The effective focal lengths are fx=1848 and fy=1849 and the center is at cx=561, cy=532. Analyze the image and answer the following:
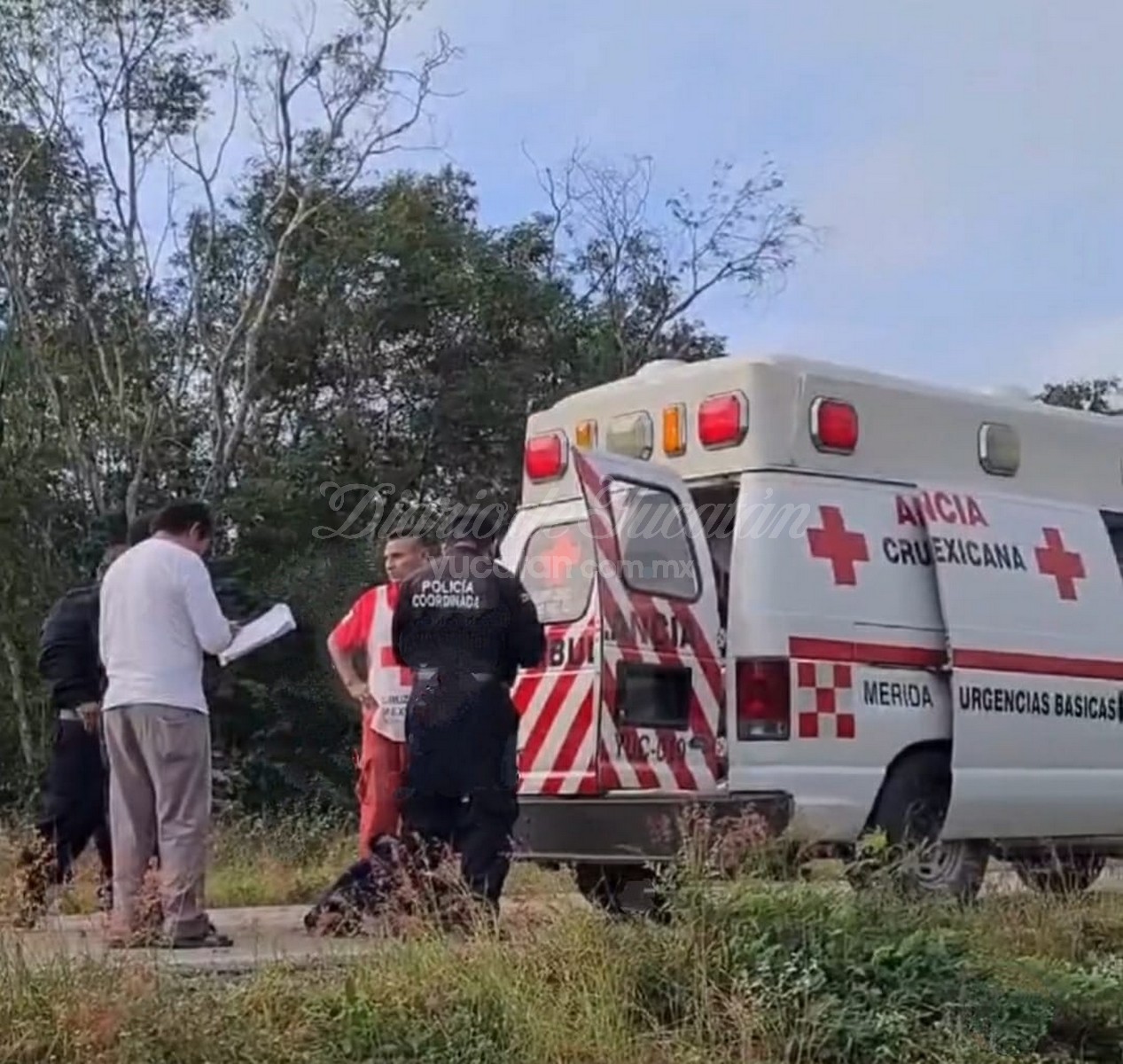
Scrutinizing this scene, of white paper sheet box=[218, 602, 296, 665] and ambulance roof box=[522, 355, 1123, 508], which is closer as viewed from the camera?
white paper sheet box=[218, 602, 296, 665]

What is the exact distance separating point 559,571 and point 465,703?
1.42 meters

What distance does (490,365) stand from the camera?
75.3 feet

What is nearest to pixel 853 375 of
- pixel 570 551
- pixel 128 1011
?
pixel 570 551

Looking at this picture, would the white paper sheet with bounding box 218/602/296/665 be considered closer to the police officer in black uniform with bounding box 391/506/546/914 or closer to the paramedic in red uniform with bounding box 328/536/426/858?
the police officer in black uniform with bounding box 391/506/546/914

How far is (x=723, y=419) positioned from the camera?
8273 mm

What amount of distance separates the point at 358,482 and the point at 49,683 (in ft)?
46.5

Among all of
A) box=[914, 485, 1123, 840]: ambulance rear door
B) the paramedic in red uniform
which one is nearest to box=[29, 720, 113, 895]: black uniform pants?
the paramedic in red uniform

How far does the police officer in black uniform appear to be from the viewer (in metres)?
6.80

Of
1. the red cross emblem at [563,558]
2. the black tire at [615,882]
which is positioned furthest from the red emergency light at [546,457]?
the black tire at [615,882]

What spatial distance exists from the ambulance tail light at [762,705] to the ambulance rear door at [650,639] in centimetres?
10

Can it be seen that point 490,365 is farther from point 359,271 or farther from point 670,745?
point 670,745

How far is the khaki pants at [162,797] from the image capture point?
6559 millimetres

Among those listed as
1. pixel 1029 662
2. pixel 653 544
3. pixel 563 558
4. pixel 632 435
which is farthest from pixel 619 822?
pixel 1029 662

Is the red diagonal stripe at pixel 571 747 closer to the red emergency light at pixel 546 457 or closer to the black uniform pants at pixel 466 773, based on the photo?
the black uniform pants at pixel 466 773
